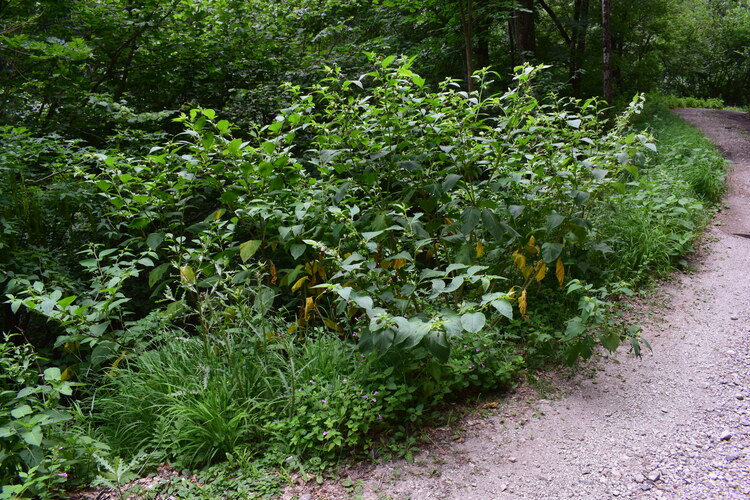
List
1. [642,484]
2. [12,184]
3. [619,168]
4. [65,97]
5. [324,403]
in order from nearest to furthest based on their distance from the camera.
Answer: [642,484], [324,403], [619,168], [12,184], [65,97]

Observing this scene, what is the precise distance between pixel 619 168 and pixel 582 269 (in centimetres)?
95

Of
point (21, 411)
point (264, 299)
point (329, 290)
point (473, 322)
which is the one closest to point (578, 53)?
point (329, 290)

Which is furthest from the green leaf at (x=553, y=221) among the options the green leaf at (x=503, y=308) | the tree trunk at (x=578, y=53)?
the tree trunk at (x=578, y=53)

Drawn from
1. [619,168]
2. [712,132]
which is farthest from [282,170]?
[712,132]

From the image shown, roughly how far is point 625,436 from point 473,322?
3.80 feet

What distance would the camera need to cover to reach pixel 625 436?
2.53 metres

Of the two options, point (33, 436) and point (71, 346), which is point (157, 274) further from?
point (33, 436)

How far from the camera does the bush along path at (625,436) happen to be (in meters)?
2.22

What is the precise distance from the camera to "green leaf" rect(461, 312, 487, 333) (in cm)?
216

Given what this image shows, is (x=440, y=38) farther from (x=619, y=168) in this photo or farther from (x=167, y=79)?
(x=619, y=168)

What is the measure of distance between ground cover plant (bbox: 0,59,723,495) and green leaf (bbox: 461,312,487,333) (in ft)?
0.03

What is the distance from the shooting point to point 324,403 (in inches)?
102

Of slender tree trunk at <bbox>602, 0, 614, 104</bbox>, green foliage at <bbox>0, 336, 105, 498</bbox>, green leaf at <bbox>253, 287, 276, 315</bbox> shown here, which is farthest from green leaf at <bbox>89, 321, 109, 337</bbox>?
slender tree trunk at <bbox>602, 0, 614, 104</bbox>

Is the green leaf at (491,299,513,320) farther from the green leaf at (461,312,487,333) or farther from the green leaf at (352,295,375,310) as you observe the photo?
the green leaf at (352,295,375,310)
